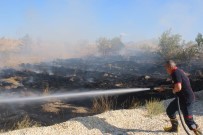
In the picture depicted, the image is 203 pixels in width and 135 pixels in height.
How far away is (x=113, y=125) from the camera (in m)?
7.68

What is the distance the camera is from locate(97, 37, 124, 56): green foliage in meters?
52.9

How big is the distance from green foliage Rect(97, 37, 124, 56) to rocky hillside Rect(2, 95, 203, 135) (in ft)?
145

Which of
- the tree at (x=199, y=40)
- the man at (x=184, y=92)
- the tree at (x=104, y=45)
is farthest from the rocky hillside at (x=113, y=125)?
the tree at (x=104, y=45)

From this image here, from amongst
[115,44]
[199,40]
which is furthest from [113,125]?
[115,44]

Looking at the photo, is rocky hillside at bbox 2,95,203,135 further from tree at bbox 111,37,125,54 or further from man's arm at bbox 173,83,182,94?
tree at bbox 111,37,125,54

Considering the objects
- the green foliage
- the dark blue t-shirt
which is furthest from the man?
the green foliage

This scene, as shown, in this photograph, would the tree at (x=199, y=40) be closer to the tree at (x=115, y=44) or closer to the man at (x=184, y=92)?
the man at (x=184, y=92)

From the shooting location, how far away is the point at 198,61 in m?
28.8

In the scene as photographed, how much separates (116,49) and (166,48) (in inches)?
899

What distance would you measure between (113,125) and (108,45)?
151 ft

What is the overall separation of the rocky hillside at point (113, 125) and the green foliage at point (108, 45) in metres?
44.1

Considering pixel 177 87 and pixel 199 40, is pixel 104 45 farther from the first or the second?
pixel 177 87

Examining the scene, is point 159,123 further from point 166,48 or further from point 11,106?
point 166,48

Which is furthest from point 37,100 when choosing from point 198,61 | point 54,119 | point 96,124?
point 198,61
